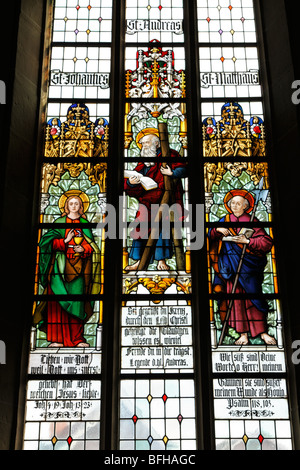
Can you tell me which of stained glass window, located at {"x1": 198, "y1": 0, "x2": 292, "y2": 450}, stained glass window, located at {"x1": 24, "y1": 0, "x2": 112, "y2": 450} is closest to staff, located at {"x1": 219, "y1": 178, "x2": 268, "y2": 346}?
stained glass window, located at {"x1": 198, "y1": 0, "x2": 292, "y2": 450}

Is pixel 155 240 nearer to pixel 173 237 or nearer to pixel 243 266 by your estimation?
pixel 173 237

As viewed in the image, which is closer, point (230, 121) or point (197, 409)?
point (197, 409)

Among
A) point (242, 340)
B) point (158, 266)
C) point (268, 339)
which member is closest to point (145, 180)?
point (158, 266)

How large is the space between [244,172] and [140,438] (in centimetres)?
317

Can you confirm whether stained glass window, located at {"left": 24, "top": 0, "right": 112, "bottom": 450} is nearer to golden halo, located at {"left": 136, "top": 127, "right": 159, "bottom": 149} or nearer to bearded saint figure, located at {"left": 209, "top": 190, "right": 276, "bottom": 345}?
golden halo, located at {"left": 136, "top": 127, "right": 159, "bottom": 149}

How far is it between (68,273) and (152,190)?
1.33 metres

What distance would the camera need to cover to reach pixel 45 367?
7176 millimetres

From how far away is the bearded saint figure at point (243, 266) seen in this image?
7.38 meters

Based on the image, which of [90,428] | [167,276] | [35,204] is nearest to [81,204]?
[35,204]

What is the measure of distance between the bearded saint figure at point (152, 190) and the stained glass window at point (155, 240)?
0.6 inches

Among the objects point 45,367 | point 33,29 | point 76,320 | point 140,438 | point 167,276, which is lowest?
point 140,438

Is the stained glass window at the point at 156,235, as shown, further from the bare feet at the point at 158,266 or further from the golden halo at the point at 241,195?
the golden halo at the point at 241,195

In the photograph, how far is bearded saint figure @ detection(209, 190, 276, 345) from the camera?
738cm

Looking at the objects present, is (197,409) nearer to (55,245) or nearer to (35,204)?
(55,245)
